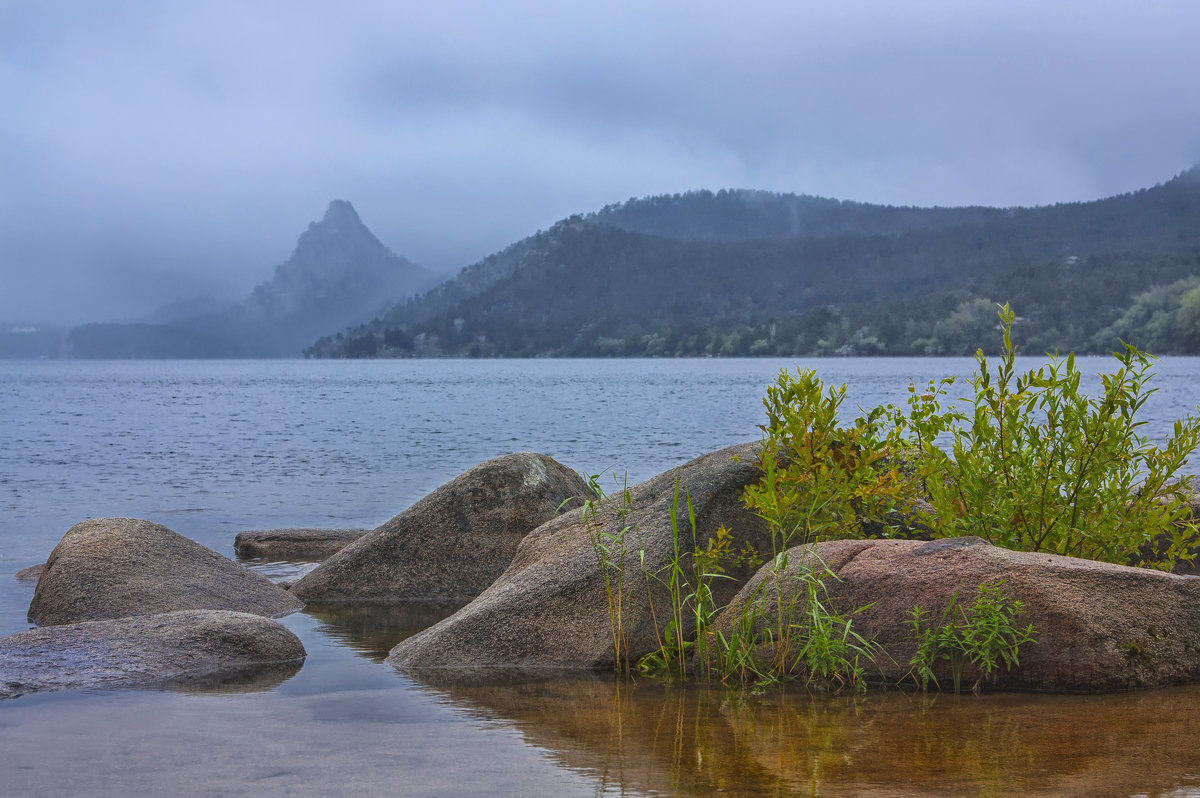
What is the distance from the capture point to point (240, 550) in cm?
1503

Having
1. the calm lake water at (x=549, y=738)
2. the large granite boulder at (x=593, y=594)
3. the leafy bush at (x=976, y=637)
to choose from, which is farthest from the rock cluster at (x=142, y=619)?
the leafy bush at (x=976, y=637)

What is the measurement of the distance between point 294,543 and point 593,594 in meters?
8.05

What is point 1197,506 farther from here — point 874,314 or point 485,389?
point 874,314

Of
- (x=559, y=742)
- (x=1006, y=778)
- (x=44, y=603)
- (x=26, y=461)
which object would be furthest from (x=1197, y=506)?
(x=26, y=461)

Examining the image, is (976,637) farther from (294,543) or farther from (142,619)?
(294,543)

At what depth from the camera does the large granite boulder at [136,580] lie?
9.24m

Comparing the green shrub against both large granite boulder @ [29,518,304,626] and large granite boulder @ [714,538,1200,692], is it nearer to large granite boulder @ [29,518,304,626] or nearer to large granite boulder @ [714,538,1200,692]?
large granite boulder @ [714,538,1200,692]

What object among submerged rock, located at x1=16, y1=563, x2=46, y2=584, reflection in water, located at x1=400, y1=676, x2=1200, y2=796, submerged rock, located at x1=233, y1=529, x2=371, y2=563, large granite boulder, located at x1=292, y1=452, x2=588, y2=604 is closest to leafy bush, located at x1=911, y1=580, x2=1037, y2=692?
reflection in water, located at x1=400, y1=676, x2=1200, y2=796

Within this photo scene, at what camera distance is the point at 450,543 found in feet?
37.6

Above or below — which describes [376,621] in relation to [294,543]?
above

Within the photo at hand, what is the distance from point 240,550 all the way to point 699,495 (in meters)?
8.99

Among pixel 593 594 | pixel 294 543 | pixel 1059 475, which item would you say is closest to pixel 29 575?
pixel 294 543

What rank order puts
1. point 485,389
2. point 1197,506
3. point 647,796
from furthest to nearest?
1. point 485,389
2. point 1197,506
3. point 647,796

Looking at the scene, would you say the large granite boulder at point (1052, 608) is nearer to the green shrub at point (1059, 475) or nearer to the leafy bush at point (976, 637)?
the leafy bush at point (976, 637)
